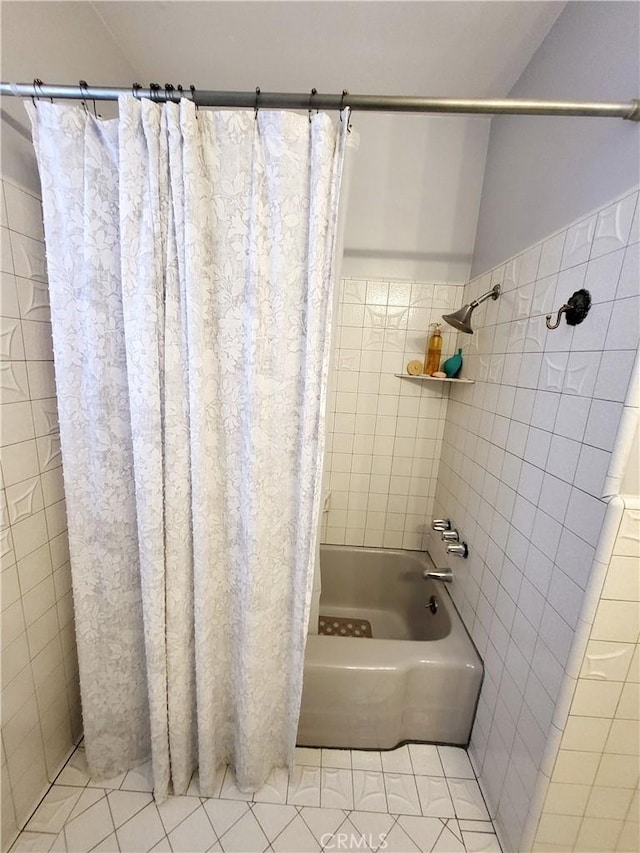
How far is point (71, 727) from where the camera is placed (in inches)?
49.1

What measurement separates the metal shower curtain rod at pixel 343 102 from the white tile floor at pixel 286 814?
2008mm

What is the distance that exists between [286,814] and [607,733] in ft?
3.28

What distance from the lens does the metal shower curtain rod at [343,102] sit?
760 mm

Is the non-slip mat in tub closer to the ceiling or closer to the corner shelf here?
the corner shelf

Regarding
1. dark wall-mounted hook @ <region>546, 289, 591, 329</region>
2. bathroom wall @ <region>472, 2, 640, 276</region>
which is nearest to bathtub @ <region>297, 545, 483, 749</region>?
dark wall-mounted hook @ <region>546, 289, 591, 329</region>

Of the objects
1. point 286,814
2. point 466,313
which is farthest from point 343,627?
point 466,313

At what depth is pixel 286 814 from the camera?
1111mm

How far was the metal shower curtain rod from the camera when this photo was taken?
0.76m

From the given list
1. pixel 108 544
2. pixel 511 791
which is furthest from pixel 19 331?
pixel 511 791

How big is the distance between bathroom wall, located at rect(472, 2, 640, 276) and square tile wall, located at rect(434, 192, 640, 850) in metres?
0.09

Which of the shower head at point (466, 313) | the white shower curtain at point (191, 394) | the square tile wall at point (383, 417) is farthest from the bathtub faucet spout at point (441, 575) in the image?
the shower head at point (466, 313)

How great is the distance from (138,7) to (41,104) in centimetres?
68

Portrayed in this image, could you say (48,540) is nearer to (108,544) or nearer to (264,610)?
(108,544)

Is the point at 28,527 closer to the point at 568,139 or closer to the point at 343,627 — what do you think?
the point at 343,627
